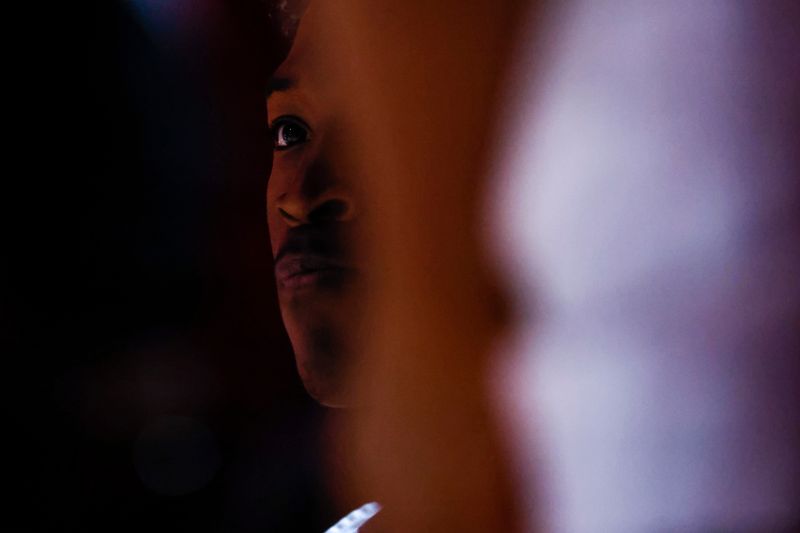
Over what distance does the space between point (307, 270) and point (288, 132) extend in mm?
330

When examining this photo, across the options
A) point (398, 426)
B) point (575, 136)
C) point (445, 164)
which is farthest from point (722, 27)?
point (398, 426)

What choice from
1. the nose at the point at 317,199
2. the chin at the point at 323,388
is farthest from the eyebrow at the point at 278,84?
the chin at the point at 323,388

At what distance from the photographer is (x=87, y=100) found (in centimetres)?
147

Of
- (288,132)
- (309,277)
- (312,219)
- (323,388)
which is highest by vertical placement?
(288,132)

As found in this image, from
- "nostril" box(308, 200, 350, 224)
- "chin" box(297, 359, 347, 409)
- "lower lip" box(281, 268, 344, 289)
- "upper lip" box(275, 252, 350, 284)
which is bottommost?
"chin" box(297, 359, 347, 409)

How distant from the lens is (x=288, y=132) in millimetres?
1518

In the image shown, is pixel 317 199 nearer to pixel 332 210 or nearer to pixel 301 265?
pixel 332 210

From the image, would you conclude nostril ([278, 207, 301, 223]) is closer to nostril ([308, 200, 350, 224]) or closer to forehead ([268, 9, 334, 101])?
nostril ([308, 200, 350, 224])

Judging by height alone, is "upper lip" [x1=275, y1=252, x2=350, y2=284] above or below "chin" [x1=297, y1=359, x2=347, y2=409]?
above

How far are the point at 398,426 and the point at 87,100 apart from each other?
1017 millimetres

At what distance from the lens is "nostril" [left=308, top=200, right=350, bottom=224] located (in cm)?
145

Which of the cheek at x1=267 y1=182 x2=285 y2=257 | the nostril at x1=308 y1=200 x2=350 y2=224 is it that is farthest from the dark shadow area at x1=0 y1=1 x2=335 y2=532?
the nostril at x1=308 y1=200 x2=350 y2=224

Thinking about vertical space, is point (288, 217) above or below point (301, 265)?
above

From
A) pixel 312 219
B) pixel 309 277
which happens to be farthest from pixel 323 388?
pixel 312 219
